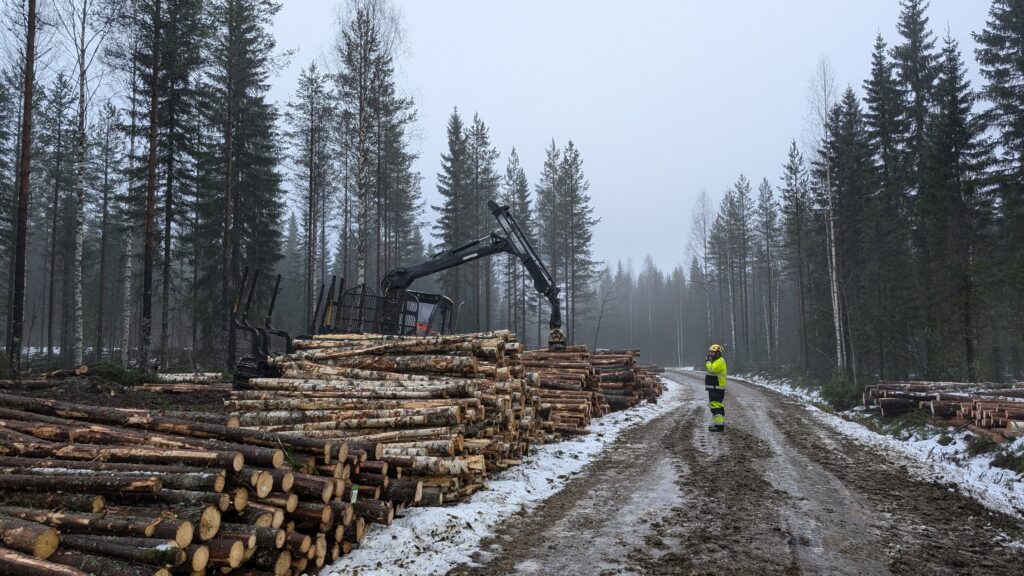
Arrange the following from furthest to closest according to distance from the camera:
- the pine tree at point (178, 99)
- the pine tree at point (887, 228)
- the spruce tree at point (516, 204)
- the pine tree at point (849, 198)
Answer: the spruce tree at point (516, 204) → the pine tree at point (849, 198) → the pine tree at point (887, 228) → the pine tree at point (178, 99)

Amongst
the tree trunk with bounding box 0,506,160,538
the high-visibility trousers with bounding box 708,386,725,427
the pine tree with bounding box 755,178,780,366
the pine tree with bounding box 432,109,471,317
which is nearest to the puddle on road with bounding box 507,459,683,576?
the tree trunk with bounding box 0,506,160,538

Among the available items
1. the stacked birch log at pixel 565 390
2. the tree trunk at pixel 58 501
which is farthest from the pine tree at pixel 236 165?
the tree trunk at pixel 58 501

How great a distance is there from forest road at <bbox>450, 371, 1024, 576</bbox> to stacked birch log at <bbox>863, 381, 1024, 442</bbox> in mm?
2058

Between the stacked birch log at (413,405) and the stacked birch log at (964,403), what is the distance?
26.5ft

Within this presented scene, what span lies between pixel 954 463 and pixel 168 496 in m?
11.2

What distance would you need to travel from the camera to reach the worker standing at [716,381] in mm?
12141

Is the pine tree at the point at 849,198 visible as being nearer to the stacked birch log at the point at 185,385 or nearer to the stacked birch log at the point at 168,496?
the stacked birch log at the point at 185,385

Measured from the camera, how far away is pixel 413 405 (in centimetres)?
776

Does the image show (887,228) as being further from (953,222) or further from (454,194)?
(454,194)

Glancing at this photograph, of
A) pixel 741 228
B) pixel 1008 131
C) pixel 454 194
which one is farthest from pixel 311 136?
pixel 741 228

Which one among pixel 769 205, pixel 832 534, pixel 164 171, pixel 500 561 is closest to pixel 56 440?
pixel 500 561

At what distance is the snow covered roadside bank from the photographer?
7.06 meters

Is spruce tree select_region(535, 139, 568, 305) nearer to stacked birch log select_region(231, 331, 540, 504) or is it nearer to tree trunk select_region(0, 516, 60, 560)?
stacked birch log select_region(231, 331, 540, 504)

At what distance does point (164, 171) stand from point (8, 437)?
19482mm
